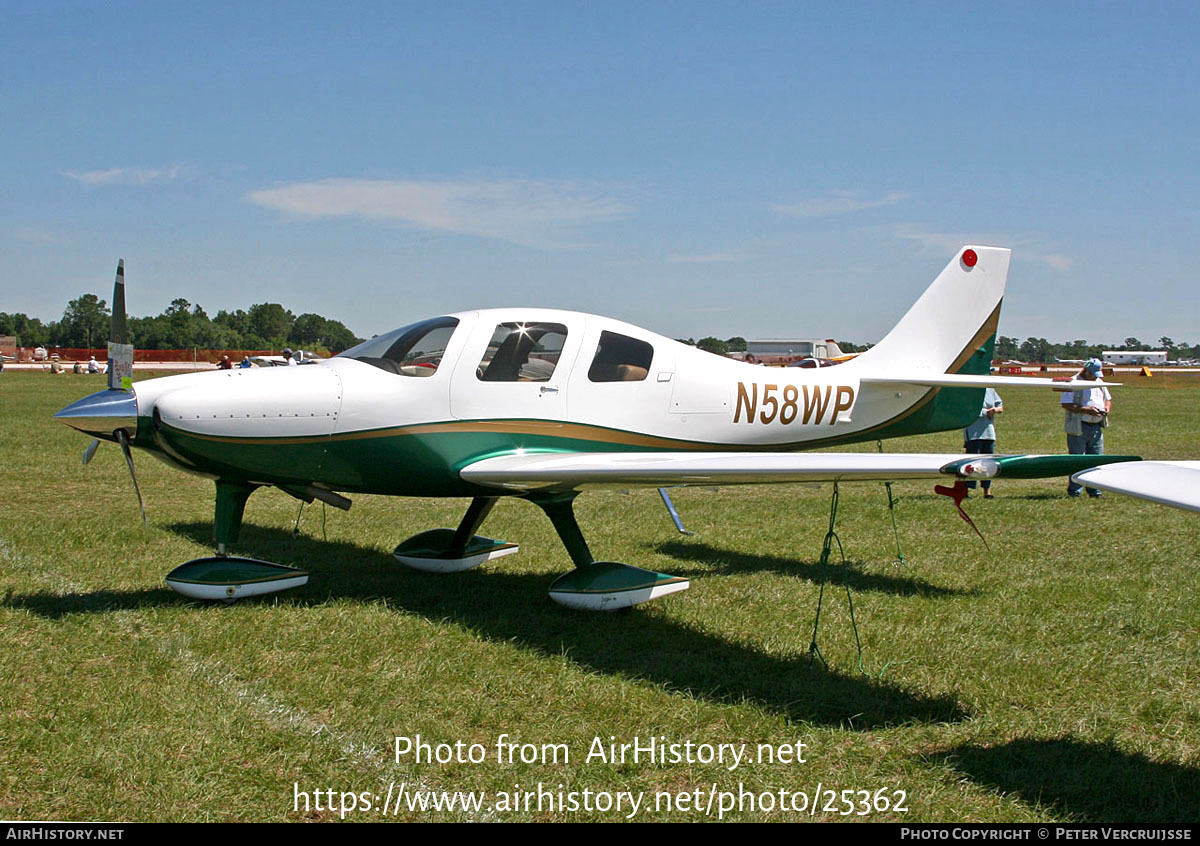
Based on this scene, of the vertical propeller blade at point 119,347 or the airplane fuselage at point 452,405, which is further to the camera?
the vertical propeller blade at point 119,347

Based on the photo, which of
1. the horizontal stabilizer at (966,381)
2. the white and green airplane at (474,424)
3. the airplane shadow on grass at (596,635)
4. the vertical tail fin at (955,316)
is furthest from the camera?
the vertical tail fin at (955,316)

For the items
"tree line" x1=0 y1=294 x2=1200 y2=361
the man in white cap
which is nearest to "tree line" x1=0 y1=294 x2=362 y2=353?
"tree line" x1=0 y1=294 x2=1200 y2=361

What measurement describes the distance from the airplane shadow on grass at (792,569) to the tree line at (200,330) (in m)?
80.4

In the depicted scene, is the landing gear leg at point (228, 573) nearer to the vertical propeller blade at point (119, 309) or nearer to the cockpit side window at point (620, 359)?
the vertical propeller blade at point (119, 309)

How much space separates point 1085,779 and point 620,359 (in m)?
4.38

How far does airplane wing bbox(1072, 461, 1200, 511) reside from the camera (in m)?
3.10

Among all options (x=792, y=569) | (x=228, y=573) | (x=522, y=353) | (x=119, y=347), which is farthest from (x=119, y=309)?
(x=792, y=569)

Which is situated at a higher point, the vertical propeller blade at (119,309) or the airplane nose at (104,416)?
the vertical propeller blade at (119,309)

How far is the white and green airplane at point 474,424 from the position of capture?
20.4 ft

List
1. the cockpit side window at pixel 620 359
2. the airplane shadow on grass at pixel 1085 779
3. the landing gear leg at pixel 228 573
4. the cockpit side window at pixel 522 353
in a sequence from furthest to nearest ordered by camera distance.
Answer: the cockpit side window at pixel 620 359 → the cockpit side window at pixel 522 353 → the landing gear leg at pixel 228 573 → the airplane shadow on grass at pixel 1085 779

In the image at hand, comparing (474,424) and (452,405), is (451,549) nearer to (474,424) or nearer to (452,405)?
(474,424)

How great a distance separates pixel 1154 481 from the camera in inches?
131

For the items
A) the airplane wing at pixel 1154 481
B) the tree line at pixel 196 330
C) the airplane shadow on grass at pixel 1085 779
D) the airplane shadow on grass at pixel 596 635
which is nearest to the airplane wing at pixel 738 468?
the airplane wing at pixel 1154 481

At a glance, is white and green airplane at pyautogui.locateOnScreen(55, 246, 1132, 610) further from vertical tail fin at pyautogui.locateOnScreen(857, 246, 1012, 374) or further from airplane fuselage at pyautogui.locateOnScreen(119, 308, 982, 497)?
vertical tail fin at pyautogui.locateOnScreen(857, 246, 1012, 374)
